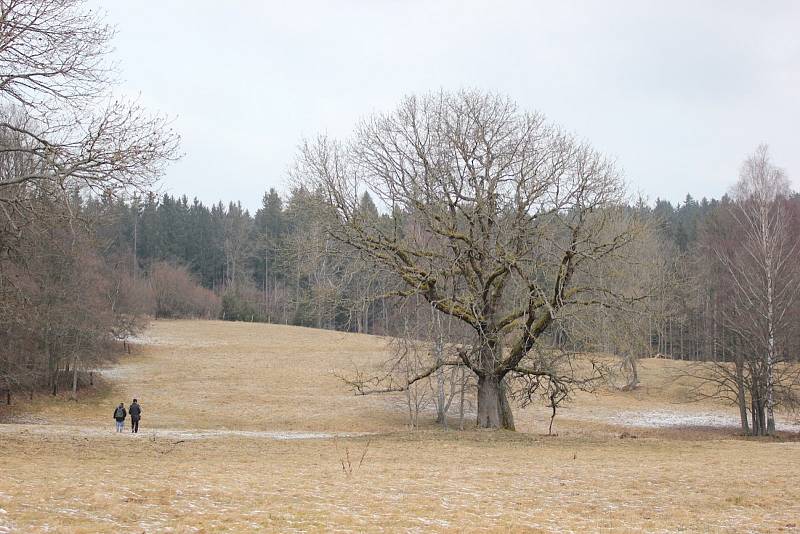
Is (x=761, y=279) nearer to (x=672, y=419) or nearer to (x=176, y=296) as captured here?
(x=672, y=419)

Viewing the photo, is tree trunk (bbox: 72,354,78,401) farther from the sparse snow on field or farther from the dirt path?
the sparse snow on field

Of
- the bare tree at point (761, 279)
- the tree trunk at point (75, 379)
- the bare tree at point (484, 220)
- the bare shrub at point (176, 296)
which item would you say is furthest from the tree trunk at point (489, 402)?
the bare shrub at point (176, 296)

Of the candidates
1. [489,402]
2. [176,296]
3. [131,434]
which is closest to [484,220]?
[489,402]

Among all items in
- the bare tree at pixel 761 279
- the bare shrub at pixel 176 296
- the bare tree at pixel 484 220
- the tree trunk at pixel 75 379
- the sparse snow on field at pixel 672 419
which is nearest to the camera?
the bare tree at pixel 484 220

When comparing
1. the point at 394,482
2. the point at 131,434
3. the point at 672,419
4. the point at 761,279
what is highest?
the point at 761,279

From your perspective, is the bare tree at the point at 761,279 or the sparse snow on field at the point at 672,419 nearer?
the bare tree at the point at 761,279

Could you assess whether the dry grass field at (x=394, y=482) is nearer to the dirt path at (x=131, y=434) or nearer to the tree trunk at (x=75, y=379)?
the dirt path at (x=131, y=434)

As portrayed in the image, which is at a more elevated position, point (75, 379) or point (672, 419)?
point (75, 379)

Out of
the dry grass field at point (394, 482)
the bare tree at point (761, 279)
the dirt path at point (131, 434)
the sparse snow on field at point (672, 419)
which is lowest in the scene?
the sparse snow on field at point (672, 419)

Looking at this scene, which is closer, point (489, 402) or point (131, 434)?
point (489, 402)

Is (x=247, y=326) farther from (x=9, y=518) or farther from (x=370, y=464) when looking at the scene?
(x=9, y=518)

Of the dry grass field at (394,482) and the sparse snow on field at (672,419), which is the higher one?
the dry grass field at (394,482)

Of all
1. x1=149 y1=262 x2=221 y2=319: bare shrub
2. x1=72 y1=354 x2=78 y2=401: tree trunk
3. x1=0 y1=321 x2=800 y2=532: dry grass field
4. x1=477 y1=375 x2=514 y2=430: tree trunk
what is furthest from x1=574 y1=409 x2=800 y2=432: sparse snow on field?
x1=149 y1=262 x2=221 y2=319: bare shrub

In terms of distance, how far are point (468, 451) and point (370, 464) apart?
12.1ft
